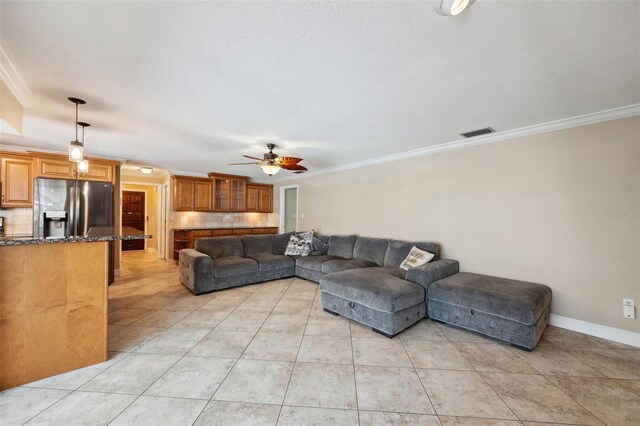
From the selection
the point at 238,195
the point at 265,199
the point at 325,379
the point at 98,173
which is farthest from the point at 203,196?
the point at 325,379

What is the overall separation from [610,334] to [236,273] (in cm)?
462

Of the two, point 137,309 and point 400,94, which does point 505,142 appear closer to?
point 400,94

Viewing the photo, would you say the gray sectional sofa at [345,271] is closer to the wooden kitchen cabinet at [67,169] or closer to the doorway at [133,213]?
the wooden kitchen cabinet at [67,169]

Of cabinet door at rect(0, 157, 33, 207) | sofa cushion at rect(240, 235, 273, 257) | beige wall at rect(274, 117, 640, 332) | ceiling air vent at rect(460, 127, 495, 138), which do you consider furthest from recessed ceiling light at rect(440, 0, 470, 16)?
cabinet door at rect(0, 157, 33, 207)

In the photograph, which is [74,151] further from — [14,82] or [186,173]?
[186,173]

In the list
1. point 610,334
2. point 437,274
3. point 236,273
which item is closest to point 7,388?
point 236,273

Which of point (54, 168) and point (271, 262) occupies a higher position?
point (54, 168)

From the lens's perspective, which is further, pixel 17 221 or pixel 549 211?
pixel 17 221

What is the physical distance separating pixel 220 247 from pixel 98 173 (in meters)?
2.62

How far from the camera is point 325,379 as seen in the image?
190cm

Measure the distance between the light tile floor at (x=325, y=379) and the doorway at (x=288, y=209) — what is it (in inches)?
184

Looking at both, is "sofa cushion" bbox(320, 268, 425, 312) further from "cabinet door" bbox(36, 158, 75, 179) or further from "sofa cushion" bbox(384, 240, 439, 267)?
"cabinet door" bbox(36, 158, 75, 179)

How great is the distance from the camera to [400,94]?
2281 millimetres

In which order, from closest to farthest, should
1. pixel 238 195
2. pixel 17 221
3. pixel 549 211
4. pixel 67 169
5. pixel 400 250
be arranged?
pixel 549 211, pixel 400 250, pixel 17 221, pixel 67 169, pixel 238 195
